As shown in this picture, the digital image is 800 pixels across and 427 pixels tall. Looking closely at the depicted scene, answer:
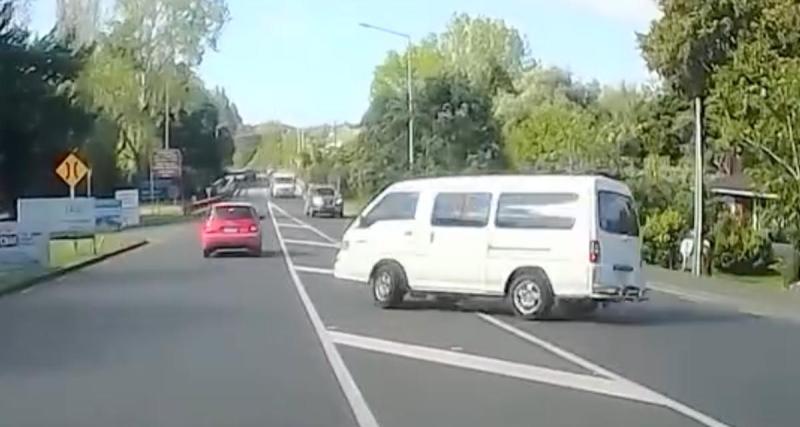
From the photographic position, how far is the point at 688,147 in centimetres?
5306

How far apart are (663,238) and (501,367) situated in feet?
89.7

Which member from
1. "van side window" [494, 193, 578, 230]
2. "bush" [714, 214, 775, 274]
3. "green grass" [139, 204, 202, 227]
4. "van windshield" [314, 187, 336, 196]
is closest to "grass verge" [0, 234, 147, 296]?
"van side window" [494, 193, 578, 230]

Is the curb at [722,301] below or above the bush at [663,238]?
below

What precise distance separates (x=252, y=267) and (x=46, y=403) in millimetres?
23890

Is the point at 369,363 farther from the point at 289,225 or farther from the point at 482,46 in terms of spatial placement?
the point at 482,46

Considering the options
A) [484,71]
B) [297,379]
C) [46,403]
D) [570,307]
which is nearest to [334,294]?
[570,307]

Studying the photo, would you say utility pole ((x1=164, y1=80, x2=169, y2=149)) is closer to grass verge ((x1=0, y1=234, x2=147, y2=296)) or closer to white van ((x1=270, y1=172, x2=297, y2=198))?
white van ((x1=270, y1=172, x2=297, y2=198))

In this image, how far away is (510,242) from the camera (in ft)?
77.2

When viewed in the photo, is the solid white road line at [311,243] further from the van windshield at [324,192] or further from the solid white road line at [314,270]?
the van windshield at [324,192]

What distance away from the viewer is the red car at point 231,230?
1687 inches

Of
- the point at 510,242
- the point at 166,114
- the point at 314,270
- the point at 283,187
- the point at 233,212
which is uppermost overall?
the point at 166,114

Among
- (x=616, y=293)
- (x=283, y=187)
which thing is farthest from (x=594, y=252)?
(x=283, y=187)

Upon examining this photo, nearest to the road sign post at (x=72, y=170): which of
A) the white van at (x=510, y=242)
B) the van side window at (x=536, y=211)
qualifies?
the white van at (x=510, y=242)

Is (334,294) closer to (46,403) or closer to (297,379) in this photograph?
(297,379)
